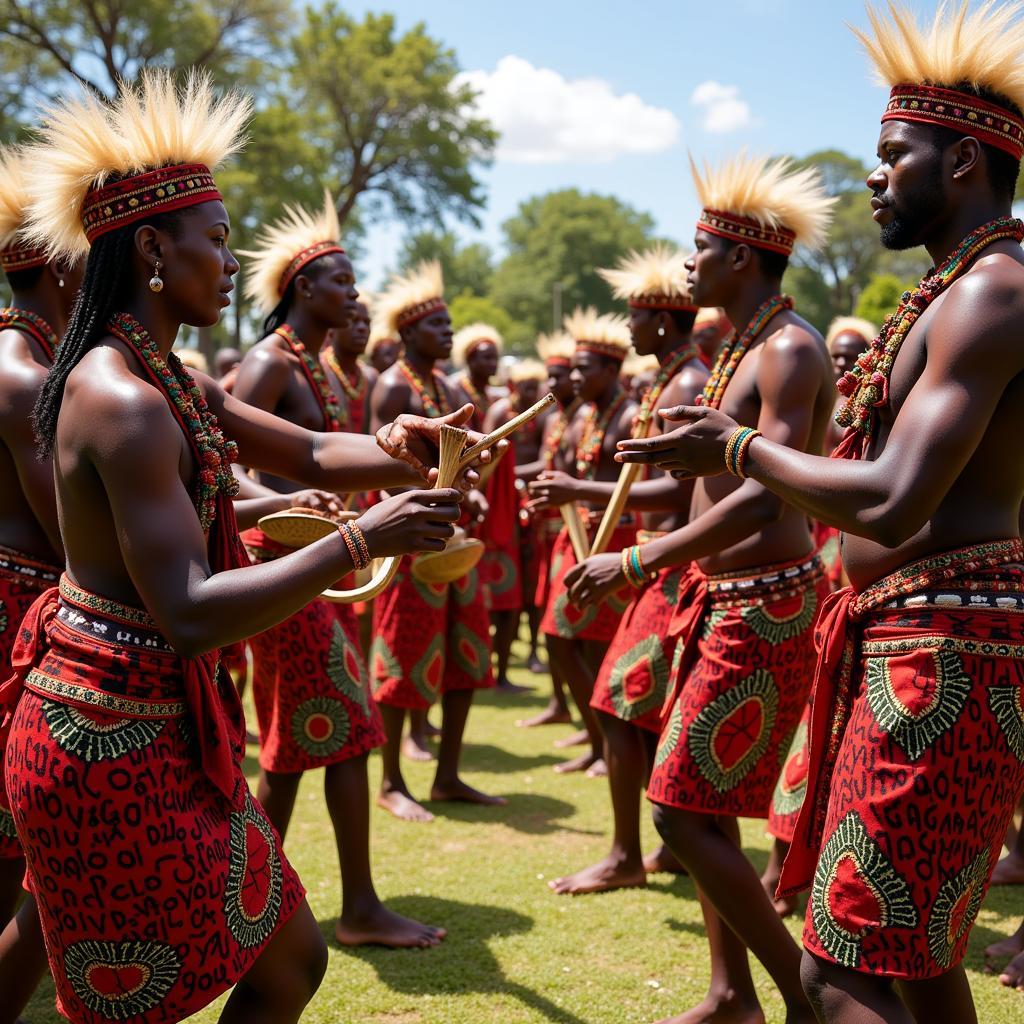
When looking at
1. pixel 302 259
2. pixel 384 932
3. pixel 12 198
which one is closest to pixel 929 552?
pixel 384 932

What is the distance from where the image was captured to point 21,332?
3658mm

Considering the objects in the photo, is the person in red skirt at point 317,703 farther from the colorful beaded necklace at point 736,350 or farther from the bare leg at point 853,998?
the bare leg at point 853,998

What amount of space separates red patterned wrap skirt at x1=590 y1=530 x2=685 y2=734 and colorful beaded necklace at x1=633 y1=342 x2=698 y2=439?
0.56 meters

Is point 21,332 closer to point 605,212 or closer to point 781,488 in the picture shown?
point 781,488

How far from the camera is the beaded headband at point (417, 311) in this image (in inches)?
273

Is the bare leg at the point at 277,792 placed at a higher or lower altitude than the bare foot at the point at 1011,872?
higher

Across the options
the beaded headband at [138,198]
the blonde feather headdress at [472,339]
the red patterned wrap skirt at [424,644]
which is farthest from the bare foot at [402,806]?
the blonde feather headdress at [472,339]

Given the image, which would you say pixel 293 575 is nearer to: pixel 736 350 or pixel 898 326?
pixel 898 326

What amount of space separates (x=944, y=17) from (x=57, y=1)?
78.2 feet

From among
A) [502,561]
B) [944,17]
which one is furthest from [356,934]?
[502,561]

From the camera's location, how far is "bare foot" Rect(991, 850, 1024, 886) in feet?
16.3

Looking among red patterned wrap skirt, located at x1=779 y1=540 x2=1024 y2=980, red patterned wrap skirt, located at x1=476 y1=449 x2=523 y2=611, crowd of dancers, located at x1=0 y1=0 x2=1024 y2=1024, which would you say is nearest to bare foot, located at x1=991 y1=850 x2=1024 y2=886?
crowd of dancers, located at x1=0 y1=0 x2=1024 y2=1024

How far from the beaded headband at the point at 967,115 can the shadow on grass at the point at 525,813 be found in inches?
166

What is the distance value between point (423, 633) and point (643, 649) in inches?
70.4
